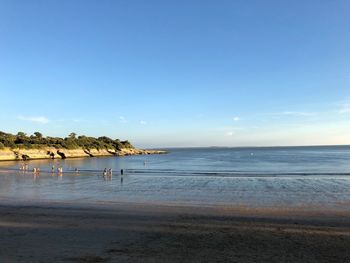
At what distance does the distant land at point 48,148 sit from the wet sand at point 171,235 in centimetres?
8641

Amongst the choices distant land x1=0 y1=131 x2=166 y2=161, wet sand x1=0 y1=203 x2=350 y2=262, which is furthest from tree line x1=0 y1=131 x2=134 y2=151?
wet sand x1=0 y1=203 x2=350 y2=262

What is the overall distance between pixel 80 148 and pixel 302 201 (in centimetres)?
11667

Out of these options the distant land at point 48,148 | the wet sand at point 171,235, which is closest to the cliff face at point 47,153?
the distant land at point 48,148

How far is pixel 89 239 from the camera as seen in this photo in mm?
12617

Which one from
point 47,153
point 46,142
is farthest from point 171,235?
point 46,142

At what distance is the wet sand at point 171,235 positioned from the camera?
10.5m

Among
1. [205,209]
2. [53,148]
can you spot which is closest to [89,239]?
[205,209]

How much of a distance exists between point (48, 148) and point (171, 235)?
109 metres

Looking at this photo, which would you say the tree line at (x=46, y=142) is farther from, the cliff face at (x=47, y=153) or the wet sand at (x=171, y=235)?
the wet sand at (x=171, y=235)

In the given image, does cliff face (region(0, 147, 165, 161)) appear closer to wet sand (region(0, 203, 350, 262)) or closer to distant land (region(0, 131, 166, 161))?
distant land (region(0, 131, 166, 161))

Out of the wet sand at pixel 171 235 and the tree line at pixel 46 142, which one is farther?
the tree line at pixel 46 142

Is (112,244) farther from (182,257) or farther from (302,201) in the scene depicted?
(302,201)

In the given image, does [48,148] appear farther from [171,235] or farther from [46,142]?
[171,235]

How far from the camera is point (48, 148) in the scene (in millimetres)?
115188
